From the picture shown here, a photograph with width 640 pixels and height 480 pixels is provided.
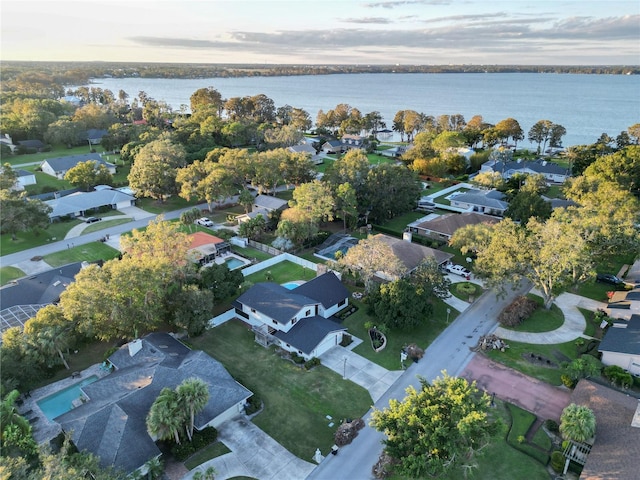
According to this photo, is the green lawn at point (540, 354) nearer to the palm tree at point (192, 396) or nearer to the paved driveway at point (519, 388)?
the paved driveway at point (519, 388)

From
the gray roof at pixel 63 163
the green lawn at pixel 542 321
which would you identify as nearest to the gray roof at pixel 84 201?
the gray roof at pixel 63 163

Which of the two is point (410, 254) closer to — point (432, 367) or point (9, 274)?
point (432, 367)

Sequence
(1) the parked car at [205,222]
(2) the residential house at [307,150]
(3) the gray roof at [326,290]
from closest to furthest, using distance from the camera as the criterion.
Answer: (3) the gray roof at [326,290] < (1) the parked car at [205,222] < (2) the residential house at [307,150]

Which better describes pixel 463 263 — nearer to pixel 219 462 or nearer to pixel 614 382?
pixel 614 382

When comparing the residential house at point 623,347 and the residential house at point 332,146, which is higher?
the residential house at point 332,146

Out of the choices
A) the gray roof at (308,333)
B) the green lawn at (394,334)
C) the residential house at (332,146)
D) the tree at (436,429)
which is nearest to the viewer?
the tree at (436,429)

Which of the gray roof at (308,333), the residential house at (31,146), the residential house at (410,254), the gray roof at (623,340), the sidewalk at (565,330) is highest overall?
the residential house at (31,146)

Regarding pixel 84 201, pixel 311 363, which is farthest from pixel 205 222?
pixel 311 363
